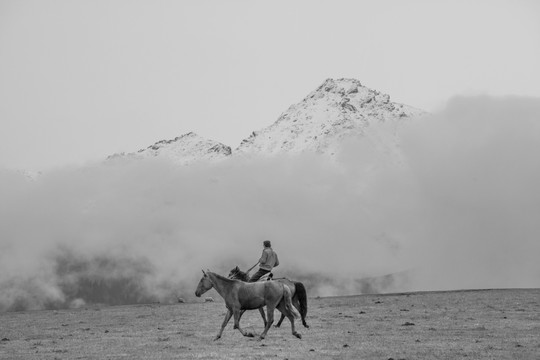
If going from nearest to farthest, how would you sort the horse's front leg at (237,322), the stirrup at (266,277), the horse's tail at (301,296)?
1. the horse's front leg at (237,322)
2. the horse's tail at (301,296)
3. the stirrup at (266,277)

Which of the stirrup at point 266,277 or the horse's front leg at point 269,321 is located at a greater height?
the stirrup at point 266,277

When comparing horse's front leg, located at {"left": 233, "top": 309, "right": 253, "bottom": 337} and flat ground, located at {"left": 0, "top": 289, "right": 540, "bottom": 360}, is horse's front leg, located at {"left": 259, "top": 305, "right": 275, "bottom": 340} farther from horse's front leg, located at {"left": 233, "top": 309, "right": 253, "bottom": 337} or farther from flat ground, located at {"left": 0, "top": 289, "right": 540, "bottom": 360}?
horse's front leg, located at {"left": 233, "top": 309, "right": 253, "bottom": 337}

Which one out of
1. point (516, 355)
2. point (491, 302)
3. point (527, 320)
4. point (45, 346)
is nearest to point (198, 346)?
point (45, 346)

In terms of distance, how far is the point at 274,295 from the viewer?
26.9m

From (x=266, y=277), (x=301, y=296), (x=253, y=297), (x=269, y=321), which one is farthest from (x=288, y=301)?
(x=266, y=277)

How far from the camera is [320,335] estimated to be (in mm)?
28000

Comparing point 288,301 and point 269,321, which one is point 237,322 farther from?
point 288,301

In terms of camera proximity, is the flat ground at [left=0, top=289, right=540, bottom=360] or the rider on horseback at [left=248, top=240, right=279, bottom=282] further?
the rider on horseback at [left=248, top=240, right=279, bottom=282]

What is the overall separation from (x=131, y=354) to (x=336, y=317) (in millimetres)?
16775

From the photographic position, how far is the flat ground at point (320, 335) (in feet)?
74.9

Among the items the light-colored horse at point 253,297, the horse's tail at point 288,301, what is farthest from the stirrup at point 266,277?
the horse's tail at point 288,301

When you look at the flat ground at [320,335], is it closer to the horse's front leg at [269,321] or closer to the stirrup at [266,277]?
the horse's front leg at [269,321]

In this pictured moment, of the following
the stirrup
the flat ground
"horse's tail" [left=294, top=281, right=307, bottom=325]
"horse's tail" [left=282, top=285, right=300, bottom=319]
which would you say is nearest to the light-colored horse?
"horse's tail" [left=282, top=285, right=300, bottom=319]

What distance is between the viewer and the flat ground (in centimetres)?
2284
